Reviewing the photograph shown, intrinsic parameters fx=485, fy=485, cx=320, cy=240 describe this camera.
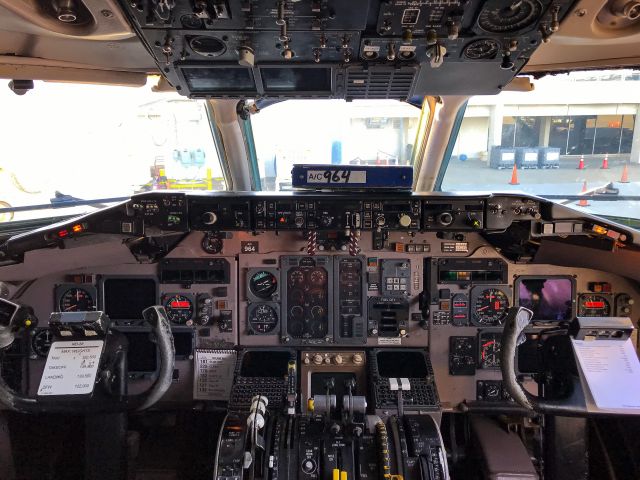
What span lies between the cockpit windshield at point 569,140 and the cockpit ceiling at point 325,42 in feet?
2.99

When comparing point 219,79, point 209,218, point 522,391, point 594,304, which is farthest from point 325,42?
point 594,304

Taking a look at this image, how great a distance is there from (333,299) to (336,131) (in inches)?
47.9

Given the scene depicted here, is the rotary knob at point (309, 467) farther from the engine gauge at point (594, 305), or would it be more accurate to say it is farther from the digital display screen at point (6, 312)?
the engine gauge at point (594, 305)

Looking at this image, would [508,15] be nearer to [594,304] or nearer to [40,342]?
[594,304]

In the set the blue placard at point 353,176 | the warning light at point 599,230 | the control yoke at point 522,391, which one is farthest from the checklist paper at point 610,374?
the blue placard at point 353,176

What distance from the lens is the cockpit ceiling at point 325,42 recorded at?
149 cm

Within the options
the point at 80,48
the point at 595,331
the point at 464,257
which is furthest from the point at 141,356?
the point at 595,331

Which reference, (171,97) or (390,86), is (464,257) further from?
(171,97)

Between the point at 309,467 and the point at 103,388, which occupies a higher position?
the point at 103,388

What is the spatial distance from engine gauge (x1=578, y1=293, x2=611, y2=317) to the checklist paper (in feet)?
3.53

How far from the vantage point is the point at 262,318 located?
3.20 meters

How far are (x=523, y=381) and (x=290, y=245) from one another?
5.76 ft

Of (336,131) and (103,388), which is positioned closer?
(103,388)

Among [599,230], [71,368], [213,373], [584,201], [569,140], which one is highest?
[569,140]
